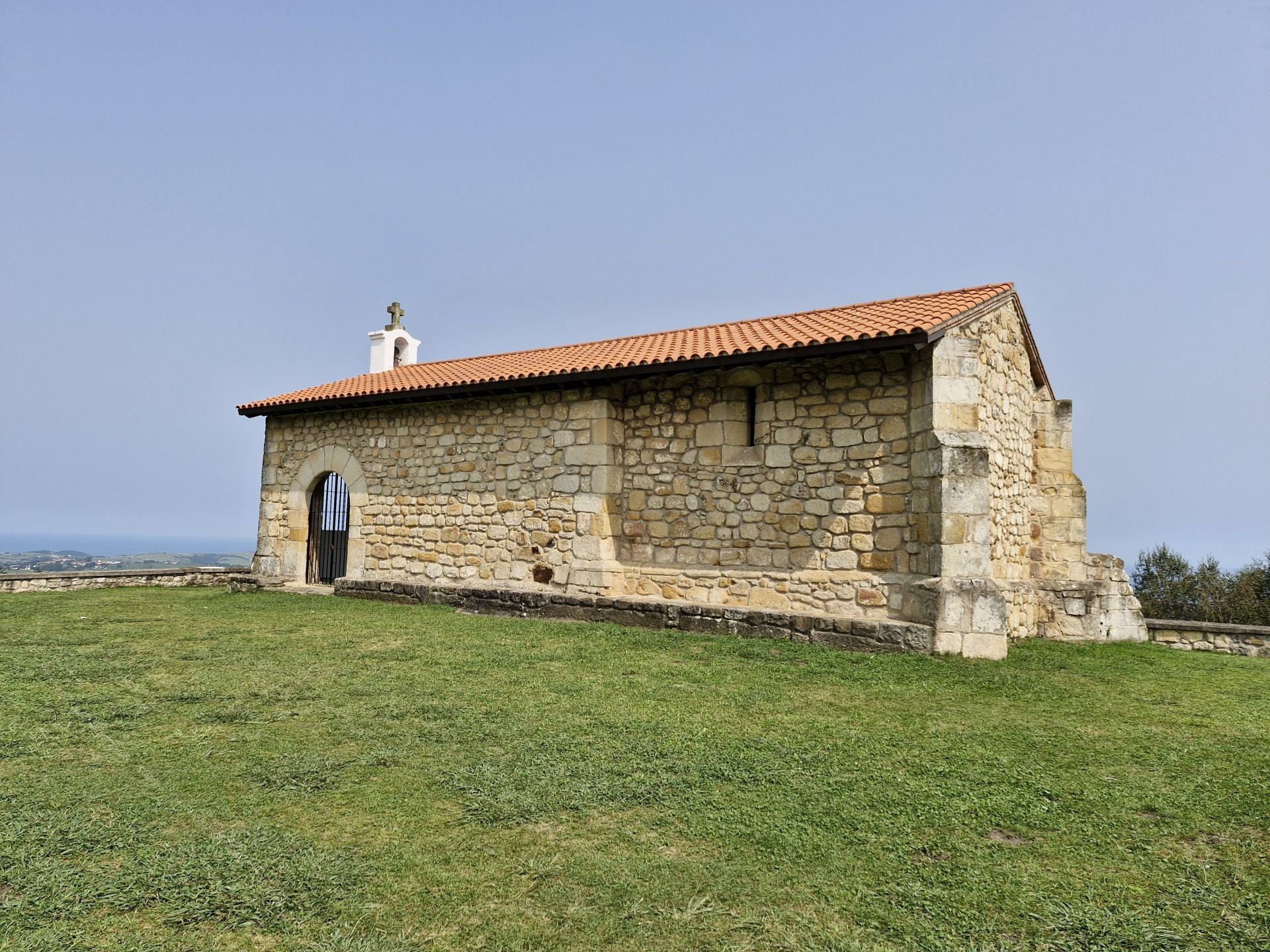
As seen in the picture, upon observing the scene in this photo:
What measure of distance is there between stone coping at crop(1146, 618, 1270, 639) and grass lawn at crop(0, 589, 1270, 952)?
347cm

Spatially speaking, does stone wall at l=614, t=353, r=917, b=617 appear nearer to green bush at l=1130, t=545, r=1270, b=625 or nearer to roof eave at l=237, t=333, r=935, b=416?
roof eave at l=237, t=333, r=935, b=416

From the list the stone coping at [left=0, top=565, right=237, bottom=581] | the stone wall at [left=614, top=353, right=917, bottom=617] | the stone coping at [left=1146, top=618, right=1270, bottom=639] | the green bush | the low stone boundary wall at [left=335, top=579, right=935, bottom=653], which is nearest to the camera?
the low stone boundary wall at [left=335, top=579, right=935, bottom=653]

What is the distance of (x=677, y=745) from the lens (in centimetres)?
431

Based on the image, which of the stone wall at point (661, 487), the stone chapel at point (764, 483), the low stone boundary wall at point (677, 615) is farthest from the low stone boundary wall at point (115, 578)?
the low stone boundary wall at point (677, 615)

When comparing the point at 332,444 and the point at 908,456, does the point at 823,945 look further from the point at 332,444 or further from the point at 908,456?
the point at 332,444

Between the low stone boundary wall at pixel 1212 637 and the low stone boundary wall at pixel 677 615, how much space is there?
4463mm

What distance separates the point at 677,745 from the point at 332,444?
10.8m

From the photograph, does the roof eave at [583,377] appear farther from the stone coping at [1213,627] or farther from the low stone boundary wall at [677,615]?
the stone coping at [1213,627]

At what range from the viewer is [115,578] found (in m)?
13.2

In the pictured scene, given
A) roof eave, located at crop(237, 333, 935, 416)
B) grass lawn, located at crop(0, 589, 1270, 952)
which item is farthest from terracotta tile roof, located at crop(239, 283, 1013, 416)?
grass lawn, located at crop(0, 589, 1270, 952)

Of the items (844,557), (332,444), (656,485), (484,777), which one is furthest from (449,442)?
(484,777)

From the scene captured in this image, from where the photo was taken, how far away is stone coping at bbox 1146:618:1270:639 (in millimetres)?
8789

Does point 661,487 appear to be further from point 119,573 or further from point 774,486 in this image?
point 119,573

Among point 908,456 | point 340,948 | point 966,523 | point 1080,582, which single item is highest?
point 908,456
